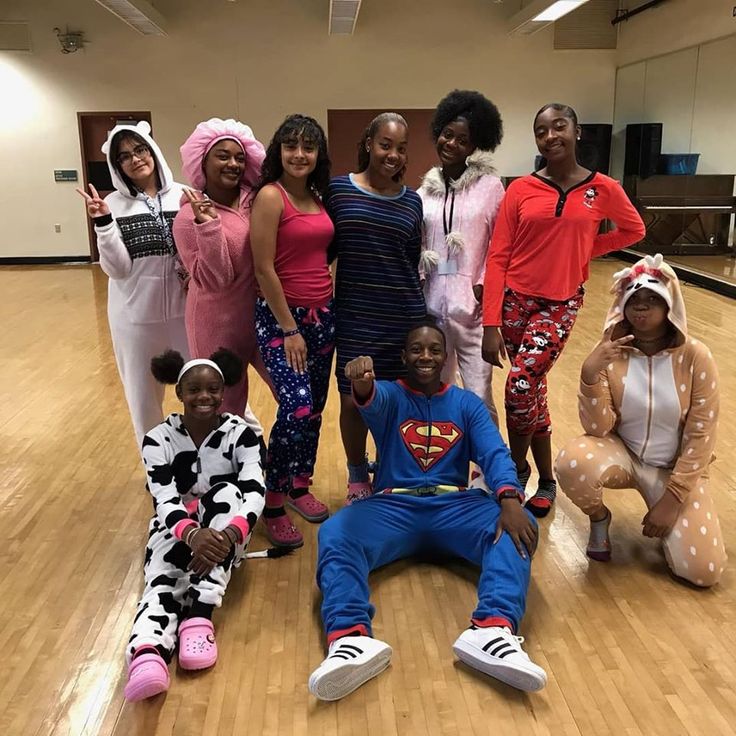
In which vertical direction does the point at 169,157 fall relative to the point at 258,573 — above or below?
above

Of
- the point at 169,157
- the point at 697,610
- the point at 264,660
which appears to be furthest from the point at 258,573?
the point at 169,157

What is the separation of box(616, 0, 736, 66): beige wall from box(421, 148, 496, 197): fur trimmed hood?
725 cm

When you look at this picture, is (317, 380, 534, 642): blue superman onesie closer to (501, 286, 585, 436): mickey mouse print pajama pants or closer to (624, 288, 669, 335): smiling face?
(501, 286, 585, 436): mickey mouse print pajama pants

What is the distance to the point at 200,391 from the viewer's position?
2.28 m

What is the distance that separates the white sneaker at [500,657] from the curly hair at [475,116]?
1.68 meters

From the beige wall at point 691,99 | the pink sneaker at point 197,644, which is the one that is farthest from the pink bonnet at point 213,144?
the beige wall at point 691,99

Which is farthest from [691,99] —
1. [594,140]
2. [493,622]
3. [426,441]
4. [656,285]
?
[493,622]

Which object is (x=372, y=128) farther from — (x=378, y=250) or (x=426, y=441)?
(x=426, y=441)

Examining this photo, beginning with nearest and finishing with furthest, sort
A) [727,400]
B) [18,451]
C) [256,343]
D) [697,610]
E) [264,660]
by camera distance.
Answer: [264,660], [697,610], [256,343], [18,451], [727,400]

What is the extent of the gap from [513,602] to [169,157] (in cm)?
1029

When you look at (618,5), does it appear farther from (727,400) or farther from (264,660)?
(264,660)

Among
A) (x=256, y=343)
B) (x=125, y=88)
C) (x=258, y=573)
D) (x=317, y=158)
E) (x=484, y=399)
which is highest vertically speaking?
(x=125, y=88)

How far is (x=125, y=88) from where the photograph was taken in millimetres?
10680

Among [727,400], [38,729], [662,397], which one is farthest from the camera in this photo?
Result: [727,400]
